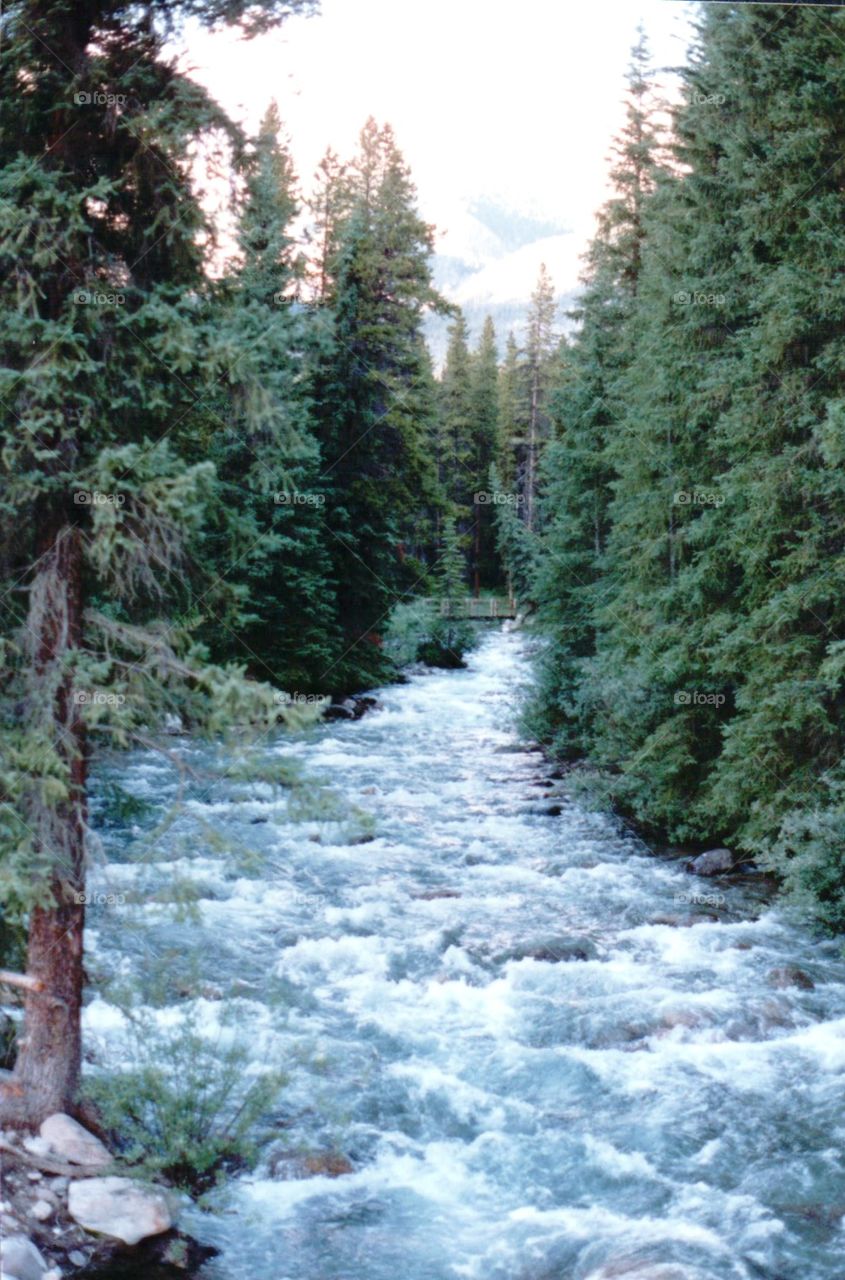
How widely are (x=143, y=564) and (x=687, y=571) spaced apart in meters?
10.3

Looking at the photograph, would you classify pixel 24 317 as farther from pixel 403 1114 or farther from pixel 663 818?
pixel 663 818

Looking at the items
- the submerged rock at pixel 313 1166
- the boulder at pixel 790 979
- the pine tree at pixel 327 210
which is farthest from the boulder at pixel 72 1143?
the pine tree at pixel 327 210

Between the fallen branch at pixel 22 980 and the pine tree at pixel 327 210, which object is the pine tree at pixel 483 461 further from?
the fallen branch at pixel 22 980

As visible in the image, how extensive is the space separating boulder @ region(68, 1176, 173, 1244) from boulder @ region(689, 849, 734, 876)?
9.60 metres

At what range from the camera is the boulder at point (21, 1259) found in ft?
16.7

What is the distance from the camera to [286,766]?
18.5 feet

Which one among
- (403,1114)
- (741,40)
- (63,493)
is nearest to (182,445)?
(63,493)

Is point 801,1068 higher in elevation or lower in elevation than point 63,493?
lower

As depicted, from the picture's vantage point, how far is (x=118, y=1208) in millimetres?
5723

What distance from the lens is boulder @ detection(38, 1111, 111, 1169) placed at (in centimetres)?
591

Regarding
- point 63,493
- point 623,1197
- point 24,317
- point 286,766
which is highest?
point 24,317

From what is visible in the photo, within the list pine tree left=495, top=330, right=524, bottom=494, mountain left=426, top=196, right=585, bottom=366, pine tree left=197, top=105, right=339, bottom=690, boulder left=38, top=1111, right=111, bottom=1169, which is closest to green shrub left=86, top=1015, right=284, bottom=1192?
boulder left=38, top=1111, right=111, bottom=1169

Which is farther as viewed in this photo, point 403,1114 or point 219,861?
point 219,861

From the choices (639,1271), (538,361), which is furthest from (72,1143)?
(538,361)
